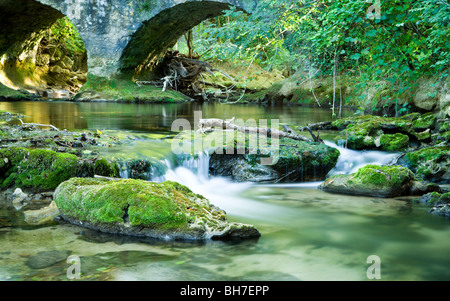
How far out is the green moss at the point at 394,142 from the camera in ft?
21.8

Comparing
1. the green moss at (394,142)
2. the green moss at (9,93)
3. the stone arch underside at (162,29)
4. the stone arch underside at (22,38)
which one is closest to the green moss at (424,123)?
the green moss at (394,142)

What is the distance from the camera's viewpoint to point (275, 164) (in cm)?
530

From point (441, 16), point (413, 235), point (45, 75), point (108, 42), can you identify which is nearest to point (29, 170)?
point (413, 235)

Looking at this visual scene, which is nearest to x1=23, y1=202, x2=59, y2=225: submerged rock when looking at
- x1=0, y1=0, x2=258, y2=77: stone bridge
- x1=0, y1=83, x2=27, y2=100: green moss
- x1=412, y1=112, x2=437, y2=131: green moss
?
x1=412, y1=112, x2=437, y2=131: green moss

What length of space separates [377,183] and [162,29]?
48.6ft

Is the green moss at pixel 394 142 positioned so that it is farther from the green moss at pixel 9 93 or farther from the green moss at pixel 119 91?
the green moss at pixel 9 93

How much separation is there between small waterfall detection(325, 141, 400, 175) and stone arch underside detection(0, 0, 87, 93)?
1527 centimetres

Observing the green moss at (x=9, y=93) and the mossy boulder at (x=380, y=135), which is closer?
the mossy boulder at (x=380, y=135)

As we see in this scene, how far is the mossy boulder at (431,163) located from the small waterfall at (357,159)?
16.0 inches

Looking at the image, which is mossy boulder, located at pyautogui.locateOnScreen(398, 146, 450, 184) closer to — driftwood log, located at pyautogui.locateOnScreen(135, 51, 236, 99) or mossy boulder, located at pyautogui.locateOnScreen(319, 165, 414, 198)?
mossy boulder, located at pyautogui.locateOnScreen(319, 165, 414, 198)

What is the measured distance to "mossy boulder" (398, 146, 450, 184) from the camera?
521 centimetres

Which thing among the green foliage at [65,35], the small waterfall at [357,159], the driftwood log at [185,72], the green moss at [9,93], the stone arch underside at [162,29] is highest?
the green foliage at [65,35]

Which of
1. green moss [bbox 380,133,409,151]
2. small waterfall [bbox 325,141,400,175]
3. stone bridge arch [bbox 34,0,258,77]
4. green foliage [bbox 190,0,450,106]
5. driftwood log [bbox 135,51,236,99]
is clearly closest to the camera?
green foliage [bbox 190,0,450,106]

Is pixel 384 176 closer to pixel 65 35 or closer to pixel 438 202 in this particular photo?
pixel 438 202
